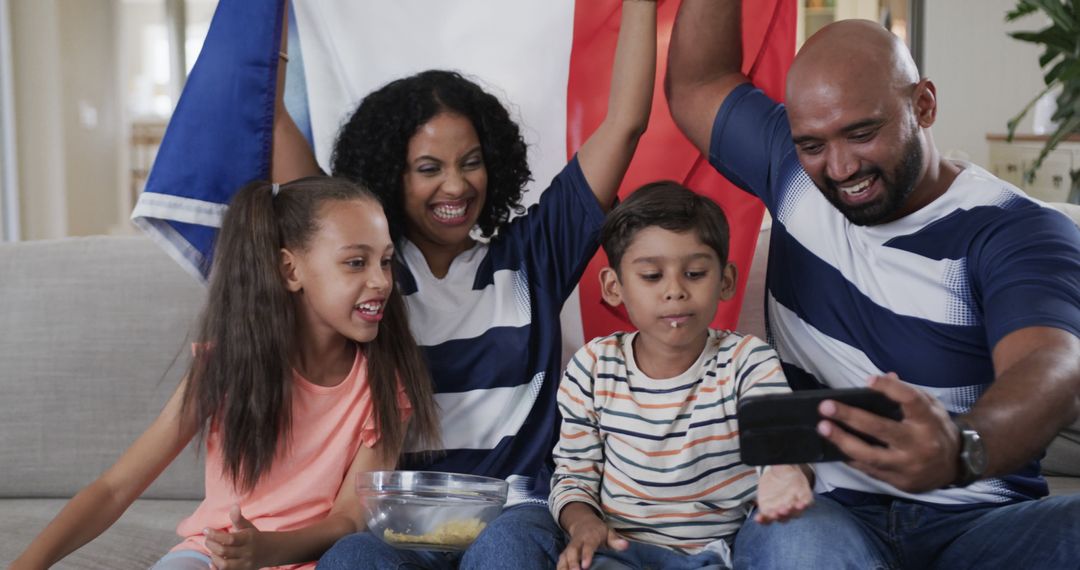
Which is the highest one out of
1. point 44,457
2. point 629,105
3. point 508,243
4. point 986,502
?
point 629,105

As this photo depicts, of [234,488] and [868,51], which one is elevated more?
[868,51]

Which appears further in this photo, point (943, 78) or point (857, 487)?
point (943, 78)

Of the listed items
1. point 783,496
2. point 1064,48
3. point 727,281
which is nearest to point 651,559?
point 783,496

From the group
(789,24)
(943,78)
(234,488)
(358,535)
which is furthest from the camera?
(943,78)

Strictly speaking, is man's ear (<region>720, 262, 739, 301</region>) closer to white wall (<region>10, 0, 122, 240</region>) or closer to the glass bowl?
the glass bowl

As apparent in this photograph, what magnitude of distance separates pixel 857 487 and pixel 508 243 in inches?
24.7

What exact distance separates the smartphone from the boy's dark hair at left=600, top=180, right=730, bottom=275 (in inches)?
16.8

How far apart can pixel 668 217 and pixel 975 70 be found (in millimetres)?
4456

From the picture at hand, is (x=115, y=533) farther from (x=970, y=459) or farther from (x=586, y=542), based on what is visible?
(x=970, y=459)

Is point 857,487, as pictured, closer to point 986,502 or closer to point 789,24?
point 986,502

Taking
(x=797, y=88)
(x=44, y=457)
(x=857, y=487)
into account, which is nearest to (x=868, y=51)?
(x=797, y=88)

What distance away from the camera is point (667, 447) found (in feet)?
4.55

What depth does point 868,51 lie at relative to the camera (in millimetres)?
1437

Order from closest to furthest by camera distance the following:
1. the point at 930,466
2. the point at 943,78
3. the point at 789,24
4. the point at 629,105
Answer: the point at 930,466 < the point at 629,105 < the point at 789,24 < the point at 943,78
